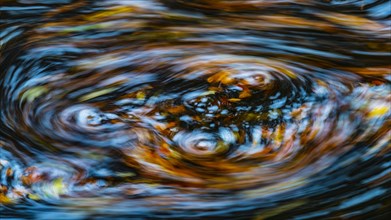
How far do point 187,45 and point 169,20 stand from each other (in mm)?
270

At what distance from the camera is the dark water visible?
316 cm

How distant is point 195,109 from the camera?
→ 3652 millimetres

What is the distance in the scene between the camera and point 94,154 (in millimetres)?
3428

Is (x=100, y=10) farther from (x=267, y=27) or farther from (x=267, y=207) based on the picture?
(x=267, y=207)

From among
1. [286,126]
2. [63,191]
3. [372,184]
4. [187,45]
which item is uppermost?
[187,45]

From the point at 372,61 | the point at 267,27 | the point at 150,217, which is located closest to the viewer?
the point at 150,217

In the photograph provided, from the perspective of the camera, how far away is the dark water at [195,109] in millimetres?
3156

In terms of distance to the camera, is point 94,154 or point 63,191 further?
point 94,154

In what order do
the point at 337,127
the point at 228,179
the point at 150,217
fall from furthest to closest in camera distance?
1. the point at 337,127
2. the point at 228,179
3. the point at 150,217

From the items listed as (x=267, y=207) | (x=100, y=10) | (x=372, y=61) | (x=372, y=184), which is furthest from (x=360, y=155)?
(x=100, y=10)

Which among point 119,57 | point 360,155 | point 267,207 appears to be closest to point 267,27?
point 119,57

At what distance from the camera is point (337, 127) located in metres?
3.52

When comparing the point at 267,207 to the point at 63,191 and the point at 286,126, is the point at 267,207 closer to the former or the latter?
the point at 286,126

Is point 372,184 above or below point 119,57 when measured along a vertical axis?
below
